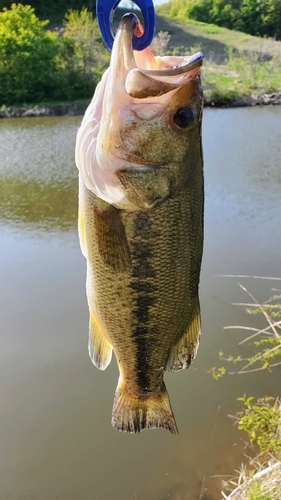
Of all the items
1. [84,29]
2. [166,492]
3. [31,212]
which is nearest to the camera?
[166,492]

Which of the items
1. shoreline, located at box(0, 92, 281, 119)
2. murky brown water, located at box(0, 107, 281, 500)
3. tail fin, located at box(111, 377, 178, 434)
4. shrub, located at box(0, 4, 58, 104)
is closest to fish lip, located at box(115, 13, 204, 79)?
tail fin, located at box(111, 377, 178, 434)

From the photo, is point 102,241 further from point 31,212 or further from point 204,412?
point 31,212

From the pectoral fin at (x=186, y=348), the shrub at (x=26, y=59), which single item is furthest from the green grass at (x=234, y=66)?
the pectoral fin at (x=186, y=348)

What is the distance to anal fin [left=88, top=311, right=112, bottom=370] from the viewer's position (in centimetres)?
180

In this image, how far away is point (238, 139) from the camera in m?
16.3

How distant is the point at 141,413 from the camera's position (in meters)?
1.86

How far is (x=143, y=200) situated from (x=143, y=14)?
1.79ft

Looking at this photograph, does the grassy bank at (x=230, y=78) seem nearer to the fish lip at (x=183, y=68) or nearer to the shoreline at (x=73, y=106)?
the shoreline at (x=73, y=106)

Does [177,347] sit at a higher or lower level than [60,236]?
higher

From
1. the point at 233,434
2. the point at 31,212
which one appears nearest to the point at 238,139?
the point at 31,212

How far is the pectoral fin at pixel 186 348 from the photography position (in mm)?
1709

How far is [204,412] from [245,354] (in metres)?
1.00

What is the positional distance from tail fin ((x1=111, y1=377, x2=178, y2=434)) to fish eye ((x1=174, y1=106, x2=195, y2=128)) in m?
1.12

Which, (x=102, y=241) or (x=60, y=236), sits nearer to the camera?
(x=102, y=241)
